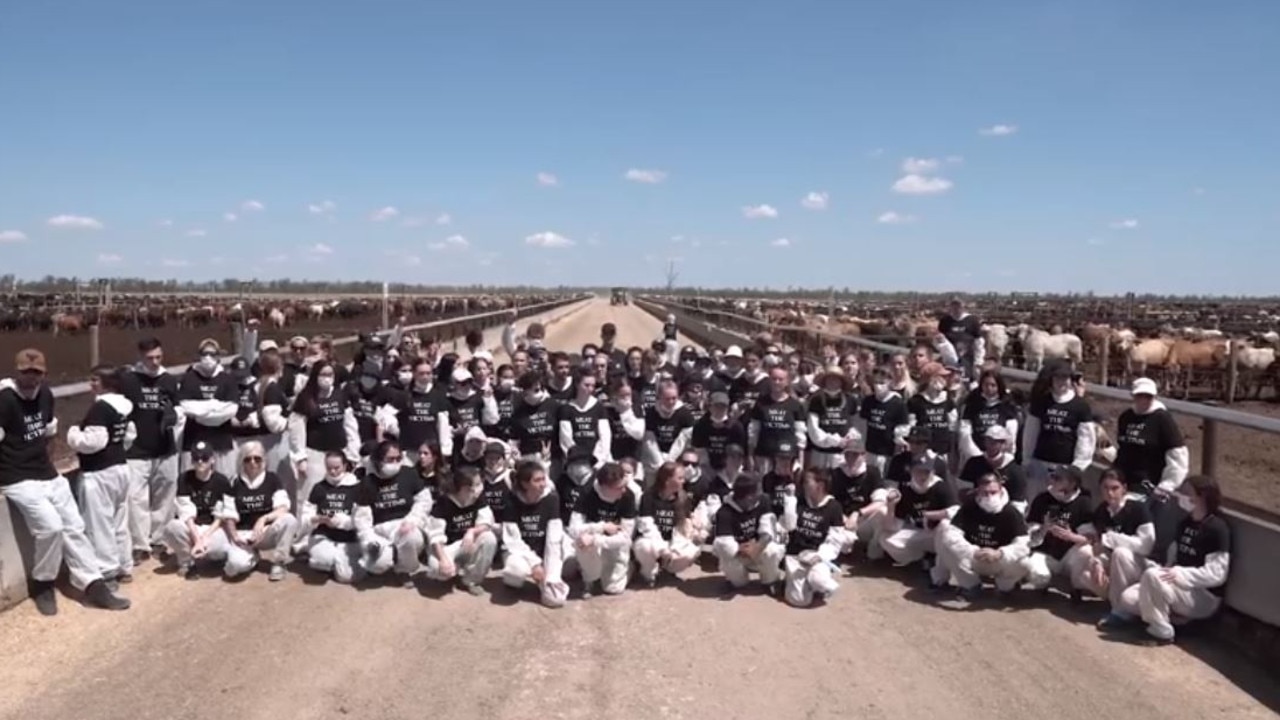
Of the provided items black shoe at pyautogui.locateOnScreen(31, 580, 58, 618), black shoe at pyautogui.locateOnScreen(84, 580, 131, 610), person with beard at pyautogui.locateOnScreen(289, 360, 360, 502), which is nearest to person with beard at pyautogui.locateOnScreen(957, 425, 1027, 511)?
person with beard at pyautogui.locateOnScreen(289, 360, 360, 502)

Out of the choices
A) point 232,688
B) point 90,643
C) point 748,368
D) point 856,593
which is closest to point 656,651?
point 856,593

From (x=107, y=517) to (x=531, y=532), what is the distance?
321 centimetres

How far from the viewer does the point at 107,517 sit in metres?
7.59

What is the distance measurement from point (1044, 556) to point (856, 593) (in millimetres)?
1441

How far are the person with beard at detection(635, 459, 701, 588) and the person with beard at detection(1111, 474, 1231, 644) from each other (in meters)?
3.34

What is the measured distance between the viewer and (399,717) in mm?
5406

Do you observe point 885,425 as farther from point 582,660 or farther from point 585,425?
point 582,660

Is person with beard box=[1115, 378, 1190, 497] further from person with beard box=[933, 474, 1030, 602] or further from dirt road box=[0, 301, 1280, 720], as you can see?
dirt road box=[0, 301, 1280, 720]

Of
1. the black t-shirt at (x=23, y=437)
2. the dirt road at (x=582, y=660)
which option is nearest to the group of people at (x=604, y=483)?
the black t-shirt at (x=23, y=437)

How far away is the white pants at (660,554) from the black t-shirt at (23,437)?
4.37 metres

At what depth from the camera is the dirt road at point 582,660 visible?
557cm

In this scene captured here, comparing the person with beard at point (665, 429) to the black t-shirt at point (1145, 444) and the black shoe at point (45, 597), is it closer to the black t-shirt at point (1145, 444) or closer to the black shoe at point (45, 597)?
the black t-shirt at point (1145, 444)

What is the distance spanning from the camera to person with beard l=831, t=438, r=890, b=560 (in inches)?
336

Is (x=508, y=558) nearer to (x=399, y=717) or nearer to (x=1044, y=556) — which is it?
(x=399, y=717)
